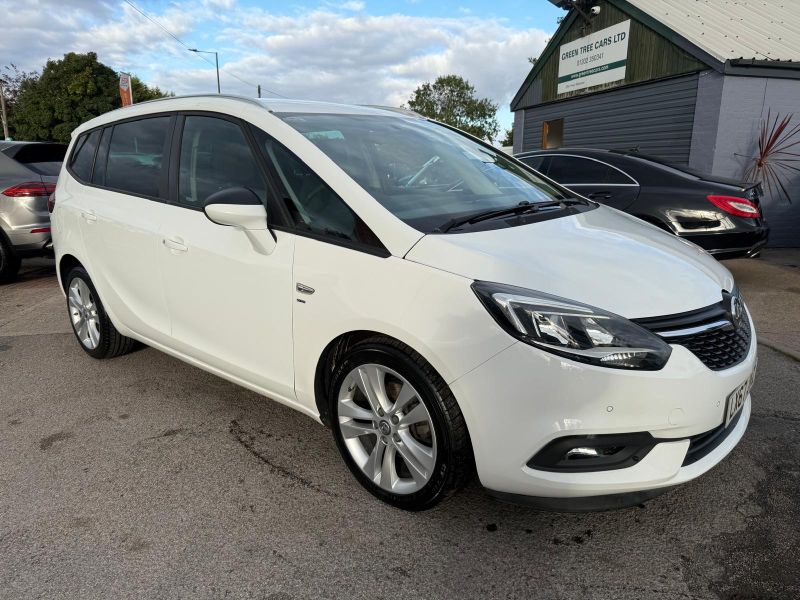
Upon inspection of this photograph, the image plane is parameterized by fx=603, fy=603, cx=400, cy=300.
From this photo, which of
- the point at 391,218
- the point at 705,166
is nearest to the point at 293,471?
the point at 391,218

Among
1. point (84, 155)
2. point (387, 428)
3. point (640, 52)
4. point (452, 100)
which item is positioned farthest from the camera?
point (452, 100)

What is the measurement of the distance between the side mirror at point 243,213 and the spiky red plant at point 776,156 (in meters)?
10.0

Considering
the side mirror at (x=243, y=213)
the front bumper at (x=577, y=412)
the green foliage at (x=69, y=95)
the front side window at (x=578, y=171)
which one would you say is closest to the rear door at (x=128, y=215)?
the side mirror at (x=243, y=213)

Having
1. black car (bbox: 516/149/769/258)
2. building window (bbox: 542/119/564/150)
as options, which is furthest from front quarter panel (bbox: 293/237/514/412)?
building window (bbox: 542/119/564/150)

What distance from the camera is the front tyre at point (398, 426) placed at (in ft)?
7.14

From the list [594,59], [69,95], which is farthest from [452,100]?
[594,59]

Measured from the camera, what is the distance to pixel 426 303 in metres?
2.14

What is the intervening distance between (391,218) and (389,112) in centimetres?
147

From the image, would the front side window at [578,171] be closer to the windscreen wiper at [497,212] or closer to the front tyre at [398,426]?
the windscreen wiper at [497,212]

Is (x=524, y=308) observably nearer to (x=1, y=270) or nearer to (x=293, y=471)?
(x=293, y=471)

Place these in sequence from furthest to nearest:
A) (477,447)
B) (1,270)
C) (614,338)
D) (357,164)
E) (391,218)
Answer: (1,270)
(357,164)
(391,218)
(477,447)
(614,338)

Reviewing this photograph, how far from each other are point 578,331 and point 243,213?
4.70 feet

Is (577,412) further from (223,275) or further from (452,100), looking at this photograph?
(452,100)

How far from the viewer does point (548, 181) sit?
3.65 m
